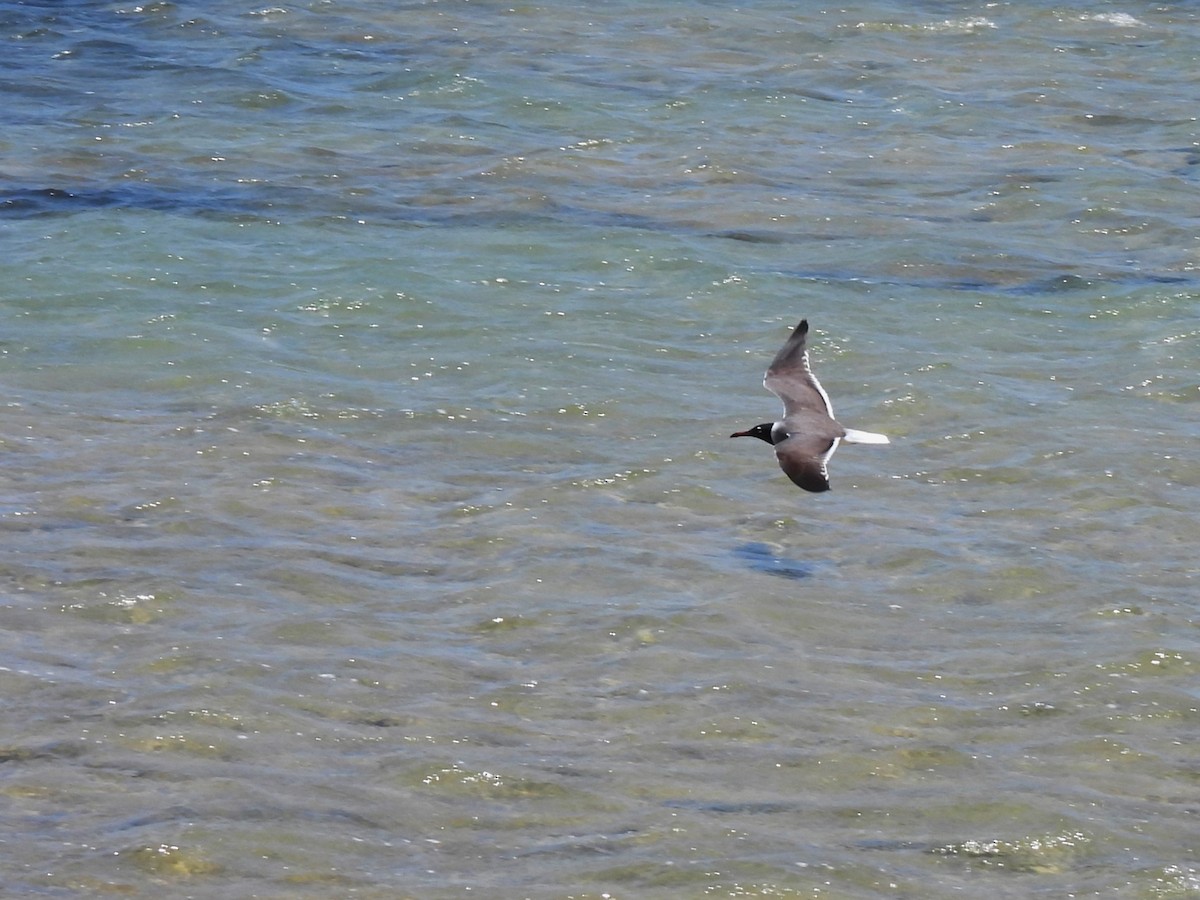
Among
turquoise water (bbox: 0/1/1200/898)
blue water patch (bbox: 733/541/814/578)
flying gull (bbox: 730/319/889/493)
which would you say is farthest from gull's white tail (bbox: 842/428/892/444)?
blue water patch (bbox: 733/541/814/578)

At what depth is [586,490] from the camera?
369 inches

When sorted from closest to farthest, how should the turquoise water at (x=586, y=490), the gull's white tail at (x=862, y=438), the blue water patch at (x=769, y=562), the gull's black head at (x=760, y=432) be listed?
the turquoise water at (x=586, y=490) → the blue water patch at (x=769, y=562) → the gull's white tail at (x=862, y=438) → the gull's black head at (x=760, y=432)

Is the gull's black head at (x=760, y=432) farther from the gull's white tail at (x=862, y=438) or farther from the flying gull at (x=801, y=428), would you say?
the gull's white tail at (x=862, y=438)

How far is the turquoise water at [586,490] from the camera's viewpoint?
20.6 feet

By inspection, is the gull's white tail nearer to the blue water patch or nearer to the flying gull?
the flying gull

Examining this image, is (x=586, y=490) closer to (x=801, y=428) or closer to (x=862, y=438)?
(x=801, y=428)

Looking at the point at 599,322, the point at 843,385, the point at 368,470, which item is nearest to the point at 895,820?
the point at 368,470

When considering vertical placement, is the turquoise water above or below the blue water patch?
above

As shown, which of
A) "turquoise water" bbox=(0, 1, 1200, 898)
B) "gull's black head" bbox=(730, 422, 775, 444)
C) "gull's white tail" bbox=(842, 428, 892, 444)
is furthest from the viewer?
"gull's black head" bbox=(730, 422, 775, 444)

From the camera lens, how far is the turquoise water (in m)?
6.29

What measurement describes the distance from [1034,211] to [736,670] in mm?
8155

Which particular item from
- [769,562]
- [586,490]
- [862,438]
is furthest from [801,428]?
[586,490]

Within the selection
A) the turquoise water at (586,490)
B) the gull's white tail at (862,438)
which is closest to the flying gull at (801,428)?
the gull's white tail at (862,438)

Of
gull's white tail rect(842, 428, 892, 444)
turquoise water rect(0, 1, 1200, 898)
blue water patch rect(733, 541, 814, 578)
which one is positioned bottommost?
blue water patch rect(733, 541, 814, 578)
